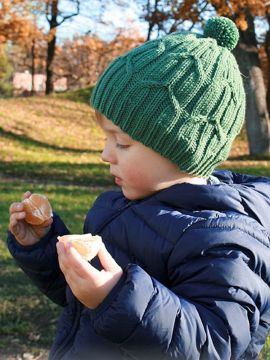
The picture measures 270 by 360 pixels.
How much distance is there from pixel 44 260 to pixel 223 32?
3.57 feet

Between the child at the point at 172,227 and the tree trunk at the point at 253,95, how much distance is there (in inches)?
483

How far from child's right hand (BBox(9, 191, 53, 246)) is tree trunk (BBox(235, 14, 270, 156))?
12267mm

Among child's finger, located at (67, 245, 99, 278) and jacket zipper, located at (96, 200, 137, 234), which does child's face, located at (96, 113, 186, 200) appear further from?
child's finger, located at (67, 245, 99, 278)

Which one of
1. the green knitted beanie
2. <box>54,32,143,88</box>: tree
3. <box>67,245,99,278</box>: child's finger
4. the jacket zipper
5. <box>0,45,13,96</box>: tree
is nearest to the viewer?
<box>67,245,99,278</box>: child's finger

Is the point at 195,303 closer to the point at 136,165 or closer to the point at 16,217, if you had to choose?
the point at 136,165

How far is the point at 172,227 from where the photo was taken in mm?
1712

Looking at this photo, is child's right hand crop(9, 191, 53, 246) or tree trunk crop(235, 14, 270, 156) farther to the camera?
tree trunk crop(235, 14, 270, 156)

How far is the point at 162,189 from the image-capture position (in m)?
1.88

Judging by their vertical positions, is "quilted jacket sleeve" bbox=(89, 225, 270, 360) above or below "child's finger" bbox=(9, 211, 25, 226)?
above

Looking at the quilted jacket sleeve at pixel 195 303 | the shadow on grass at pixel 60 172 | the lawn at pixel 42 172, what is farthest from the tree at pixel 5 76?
the quilted jacket sleeve at pixel 195 303

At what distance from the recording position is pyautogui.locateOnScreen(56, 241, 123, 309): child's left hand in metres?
1.42

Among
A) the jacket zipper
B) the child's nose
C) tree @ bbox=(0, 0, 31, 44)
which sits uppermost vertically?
the child's nose

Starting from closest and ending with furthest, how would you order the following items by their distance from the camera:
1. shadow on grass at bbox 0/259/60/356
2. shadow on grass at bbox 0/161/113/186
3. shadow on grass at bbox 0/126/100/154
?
shadow on grass at bbox 0/259/60/356 → shadow on grass at bbox 0/161/113/186 → shadow on grass at bbox 0/126/100/154

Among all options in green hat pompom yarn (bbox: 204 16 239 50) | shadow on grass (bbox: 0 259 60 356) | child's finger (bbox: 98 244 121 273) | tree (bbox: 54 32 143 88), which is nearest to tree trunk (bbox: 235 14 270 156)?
shadow on grass (bbox: 0 259 60 356)
